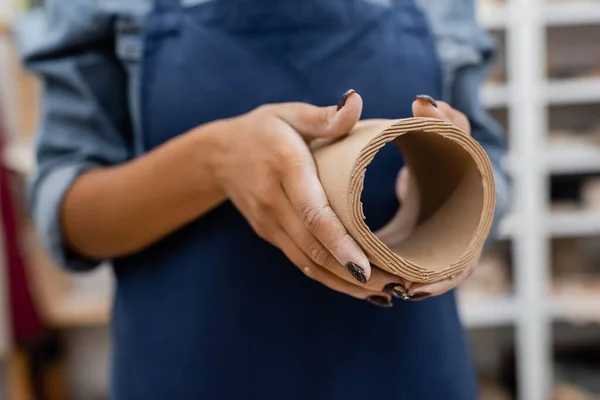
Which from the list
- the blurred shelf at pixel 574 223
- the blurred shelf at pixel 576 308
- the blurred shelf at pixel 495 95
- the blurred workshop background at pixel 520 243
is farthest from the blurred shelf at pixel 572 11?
the blurred shelf at pixel 576 308

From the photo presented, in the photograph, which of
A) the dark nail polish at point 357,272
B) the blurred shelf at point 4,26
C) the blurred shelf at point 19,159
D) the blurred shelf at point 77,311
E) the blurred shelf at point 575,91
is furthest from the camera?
the blurred shelf at point 575,91

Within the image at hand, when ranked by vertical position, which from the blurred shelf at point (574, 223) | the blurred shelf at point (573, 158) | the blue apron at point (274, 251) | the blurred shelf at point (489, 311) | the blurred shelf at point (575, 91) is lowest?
the blurred shelf at point (489, 311)

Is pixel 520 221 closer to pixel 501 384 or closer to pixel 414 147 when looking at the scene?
pixel 501 384

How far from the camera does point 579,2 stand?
5.87 ft

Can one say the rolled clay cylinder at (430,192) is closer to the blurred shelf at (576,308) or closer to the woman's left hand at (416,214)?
the woman's left hand at (416,214)

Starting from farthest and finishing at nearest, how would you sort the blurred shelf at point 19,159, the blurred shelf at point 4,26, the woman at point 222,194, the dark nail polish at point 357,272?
1. the blurred shelf at point 4,26
2. the blurred shelf at point 19,159
3. the woman at point 222,194
4. the dark nail polish at point 357,272

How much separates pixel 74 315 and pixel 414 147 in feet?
4.86

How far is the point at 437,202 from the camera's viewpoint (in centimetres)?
44

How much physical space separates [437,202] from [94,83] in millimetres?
340

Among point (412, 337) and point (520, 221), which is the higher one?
point (412, 337)

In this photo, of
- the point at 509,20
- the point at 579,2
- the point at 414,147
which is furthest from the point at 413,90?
the point at 579,2

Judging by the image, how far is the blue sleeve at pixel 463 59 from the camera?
575mm

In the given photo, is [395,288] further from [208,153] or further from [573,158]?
[573,158]

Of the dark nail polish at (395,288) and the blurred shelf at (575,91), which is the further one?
the blurred shelf at (575,91)
